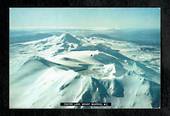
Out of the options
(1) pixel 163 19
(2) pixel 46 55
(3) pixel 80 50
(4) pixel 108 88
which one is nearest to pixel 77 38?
(3) pixel 80 50

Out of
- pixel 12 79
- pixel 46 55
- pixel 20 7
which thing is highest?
pixel 20 7

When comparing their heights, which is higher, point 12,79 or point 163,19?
point 163,19

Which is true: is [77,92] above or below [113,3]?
below

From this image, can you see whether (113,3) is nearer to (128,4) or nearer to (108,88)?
(128,4)
